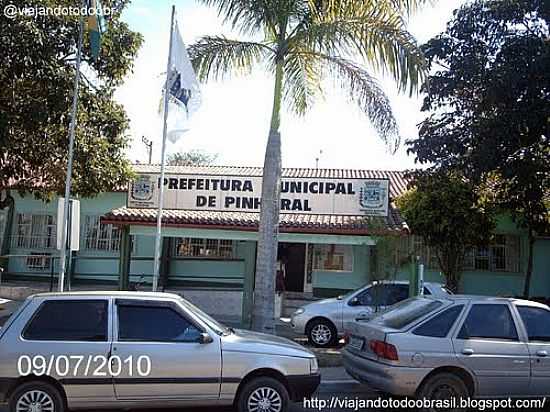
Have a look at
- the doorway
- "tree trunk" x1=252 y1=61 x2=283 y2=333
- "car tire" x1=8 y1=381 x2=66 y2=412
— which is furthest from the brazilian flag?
the doorway

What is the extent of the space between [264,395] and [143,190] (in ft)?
33.7

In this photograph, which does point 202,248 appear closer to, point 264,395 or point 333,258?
point 333,258

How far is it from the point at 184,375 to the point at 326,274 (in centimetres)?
1282

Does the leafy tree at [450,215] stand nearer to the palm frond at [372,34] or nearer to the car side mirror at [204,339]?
the palm frond at [372,34]

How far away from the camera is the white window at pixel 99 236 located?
66.4 feet

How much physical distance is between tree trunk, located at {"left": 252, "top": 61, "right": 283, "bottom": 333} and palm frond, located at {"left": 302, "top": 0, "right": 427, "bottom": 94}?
1.10 m

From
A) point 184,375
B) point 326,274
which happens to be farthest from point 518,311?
point 326,274

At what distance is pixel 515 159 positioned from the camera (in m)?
13.7

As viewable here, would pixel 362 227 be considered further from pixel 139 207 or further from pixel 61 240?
pixel 61 240

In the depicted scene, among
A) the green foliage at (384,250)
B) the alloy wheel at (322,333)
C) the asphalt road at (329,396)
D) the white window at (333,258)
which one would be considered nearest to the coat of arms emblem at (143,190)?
the white window at (333,258)

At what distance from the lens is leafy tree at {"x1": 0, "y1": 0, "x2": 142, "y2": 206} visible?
1185cm

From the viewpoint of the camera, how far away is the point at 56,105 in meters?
12.2

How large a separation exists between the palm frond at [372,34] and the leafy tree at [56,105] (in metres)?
4.88

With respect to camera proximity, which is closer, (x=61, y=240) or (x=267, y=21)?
(x=61, y=240)
